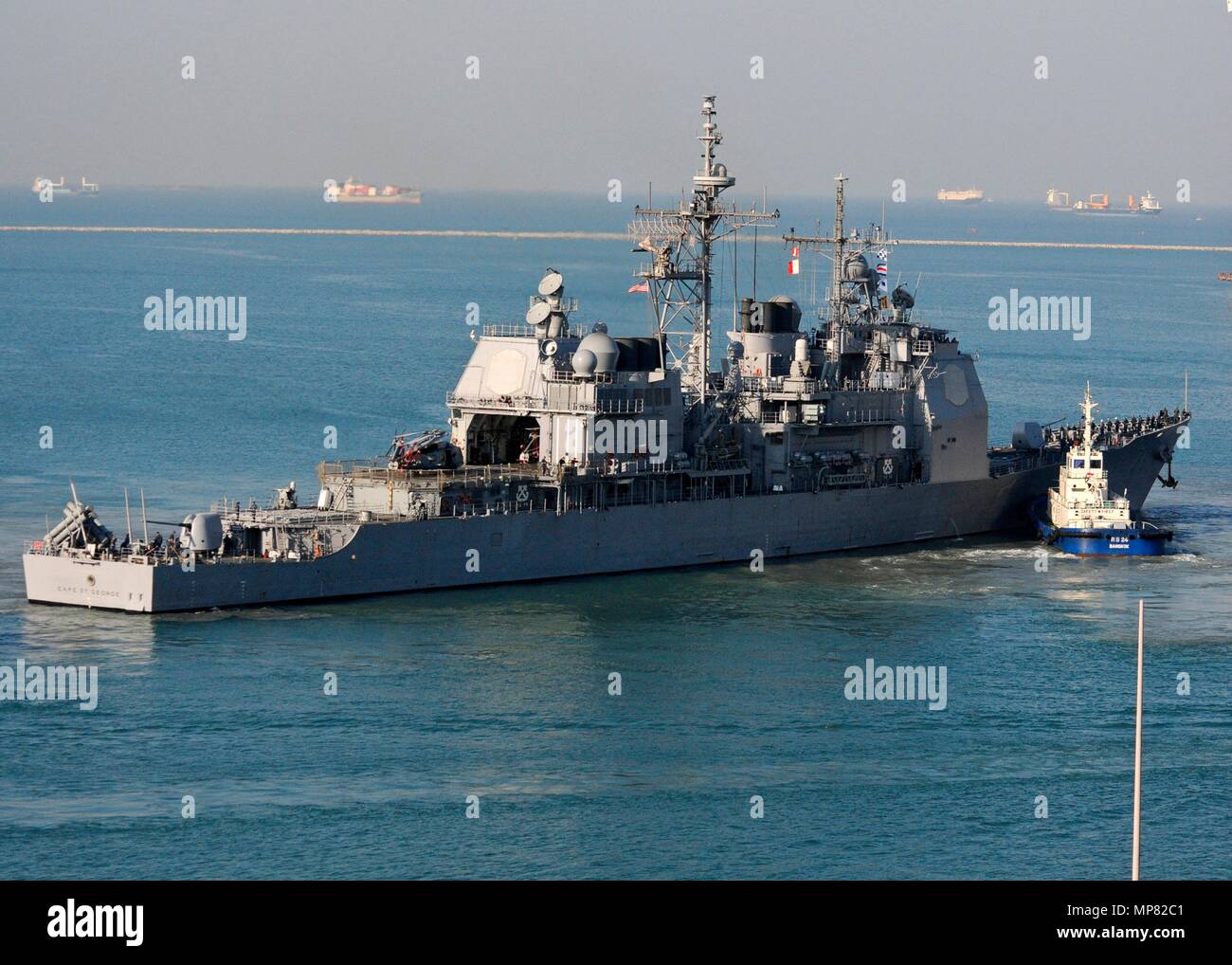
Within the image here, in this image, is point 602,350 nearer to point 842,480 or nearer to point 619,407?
point 619,407

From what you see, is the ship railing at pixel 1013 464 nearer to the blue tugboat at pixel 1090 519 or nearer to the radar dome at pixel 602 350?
the blue tugboat at pixel 1090 519

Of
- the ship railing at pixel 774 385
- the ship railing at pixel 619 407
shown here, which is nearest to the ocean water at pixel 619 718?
the ship railing at pixel 619 407

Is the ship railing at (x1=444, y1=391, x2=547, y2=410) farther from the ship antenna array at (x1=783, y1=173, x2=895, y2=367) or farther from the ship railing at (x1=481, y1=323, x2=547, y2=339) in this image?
the ship antenna array at (x1=783, y1=173, x2=895, y2=367)

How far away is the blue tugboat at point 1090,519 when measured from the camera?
1977 inches

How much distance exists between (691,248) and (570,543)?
1071 cm

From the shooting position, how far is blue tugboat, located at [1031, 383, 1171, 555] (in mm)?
50219

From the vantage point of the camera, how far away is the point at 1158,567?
48.4 meters

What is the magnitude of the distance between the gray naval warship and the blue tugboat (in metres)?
3.18

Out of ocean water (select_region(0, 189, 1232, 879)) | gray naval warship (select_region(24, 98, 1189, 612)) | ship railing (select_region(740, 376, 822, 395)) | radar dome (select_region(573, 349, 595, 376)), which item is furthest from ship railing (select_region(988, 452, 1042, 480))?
radar dome (select_region(573, 349, 595, 376))

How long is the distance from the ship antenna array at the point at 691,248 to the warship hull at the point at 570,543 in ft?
15.7

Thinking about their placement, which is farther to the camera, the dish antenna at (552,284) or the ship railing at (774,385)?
the ship railing at (774,385)

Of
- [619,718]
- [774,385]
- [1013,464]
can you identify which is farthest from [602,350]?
[1013,464]
